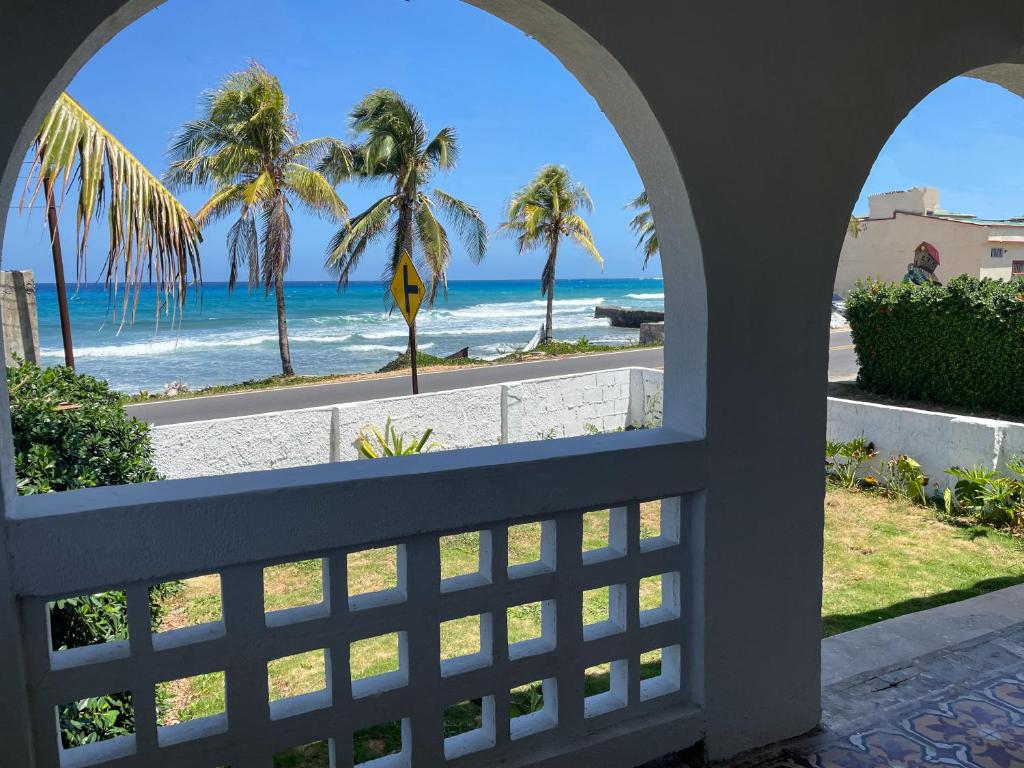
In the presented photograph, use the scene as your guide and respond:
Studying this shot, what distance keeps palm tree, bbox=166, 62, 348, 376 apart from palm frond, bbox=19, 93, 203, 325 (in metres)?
14.9

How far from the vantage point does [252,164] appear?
18172 millimetres

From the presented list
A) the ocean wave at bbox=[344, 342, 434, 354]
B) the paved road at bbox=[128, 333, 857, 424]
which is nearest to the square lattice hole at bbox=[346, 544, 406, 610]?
the paved road at bbox=[128, 333, 857, 424]

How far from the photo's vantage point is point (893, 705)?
2494 mm

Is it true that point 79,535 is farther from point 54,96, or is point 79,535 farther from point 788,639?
point 788,639

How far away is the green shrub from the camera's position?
2.61m

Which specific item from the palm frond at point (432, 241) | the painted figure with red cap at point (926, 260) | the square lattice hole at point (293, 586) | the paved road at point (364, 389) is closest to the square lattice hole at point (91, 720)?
the square lattice hole at point (293, 586)

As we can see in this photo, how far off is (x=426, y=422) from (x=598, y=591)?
4.03m

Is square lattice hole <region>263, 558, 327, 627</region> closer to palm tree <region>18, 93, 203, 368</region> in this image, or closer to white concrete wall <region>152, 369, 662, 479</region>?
white concrete wall <region>152, 369, 662, 479</region>

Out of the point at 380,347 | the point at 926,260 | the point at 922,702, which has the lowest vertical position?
the point at 380,347

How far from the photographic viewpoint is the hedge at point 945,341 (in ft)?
29.6

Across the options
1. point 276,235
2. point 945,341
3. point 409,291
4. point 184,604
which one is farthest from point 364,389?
point 184,604

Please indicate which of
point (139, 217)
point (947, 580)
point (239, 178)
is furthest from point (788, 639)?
point (239, 178)

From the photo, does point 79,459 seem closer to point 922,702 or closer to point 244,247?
point 922,702

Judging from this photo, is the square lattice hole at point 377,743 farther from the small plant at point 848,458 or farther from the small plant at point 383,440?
the small plant at point 848,458
